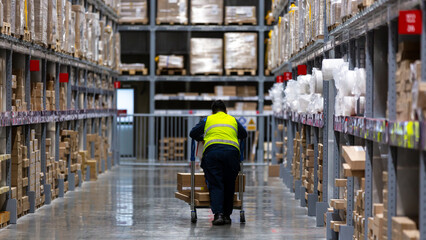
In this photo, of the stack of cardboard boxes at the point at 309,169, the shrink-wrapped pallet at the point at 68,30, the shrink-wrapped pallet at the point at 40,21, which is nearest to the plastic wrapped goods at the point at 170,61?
the shrink-wrapped pallet at the point at 68,30

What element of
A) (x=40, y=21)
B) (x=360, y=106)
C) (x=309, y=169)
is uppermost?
(x=40, y=21)

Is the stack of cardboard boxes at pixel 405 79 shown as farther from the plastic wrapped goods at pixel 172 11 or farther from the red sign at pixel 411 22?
the plastic wrapped goods at pixel 172 11

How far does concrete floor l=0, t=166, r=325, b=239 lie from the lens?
9.56m

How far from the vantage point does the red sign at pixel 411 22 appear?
17.5 ft

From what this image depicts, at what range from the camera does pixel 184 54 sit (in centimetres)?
2373

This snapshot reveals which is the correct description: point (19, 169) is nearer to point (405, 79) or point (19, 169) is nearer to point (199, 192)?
point (199, 192)

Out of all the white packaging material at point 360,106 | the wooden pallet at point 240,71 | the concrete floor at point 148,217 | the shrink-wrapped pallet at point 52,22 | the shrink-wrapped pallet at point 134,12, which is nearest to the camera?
the white packaging material at point 360,106

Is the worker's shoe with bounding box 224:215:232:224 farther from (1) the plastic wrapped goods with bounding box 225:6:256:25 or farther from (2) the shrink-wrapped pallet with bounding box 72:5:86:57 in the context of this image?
(1) the plastic wrapped goods with bounding box 225:6:256:25

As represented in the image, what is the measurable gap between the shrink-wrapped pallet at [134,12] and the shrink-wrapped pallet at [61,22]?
903cm

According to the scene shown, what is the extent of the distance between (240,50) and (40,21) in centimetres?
1120

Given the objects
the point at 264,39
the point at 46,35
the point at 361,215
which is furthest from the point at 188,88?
the point at 361,215

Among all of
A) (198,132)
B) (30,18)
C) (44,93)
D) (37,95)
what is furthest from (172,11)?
(198,132)

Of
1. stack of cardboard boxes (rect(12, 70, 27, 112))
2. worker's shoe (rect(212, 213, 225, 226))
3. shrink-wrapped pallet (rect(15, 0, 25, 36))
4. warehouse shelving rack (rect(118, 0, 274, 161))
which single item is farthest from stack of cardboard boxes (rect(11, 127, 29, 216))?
warehouse shelving rack (rect(118, 0, 274, 161))

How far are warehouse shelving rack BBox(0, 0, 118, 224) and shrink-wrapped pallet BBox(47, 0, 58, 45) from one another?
0.64 feet
